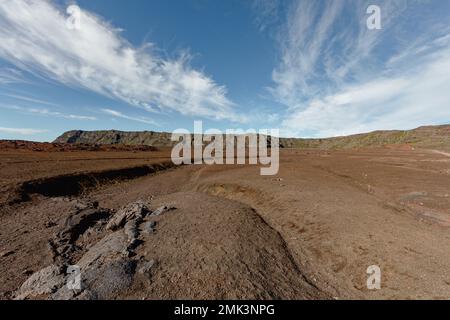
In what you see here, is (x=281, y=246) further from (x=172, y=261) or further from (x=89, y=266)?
(x=89, y=266)

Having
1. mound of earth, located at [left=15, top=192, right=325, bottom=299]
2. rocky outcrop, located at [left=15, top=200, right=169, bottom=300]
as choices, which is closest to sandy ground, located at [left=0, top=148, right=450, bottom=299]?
mound of earth, located at [left=15, top=192, right=325, bottom=299]

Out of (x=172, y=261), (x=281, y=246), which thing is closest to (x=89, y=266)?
(x=172, y=261)

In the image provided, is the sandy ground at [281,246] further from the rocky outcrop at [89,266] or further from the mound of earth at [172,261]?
the rocky outcrop at [89,266]

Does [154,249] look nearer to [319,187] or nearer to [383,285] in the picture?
[383,285]

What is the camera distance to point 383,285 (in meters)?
8.11

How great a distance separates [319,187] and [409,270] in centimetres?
1344

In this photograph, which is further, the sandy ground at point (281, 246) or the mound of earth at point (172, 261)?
the sandy ground at point (281, 246)

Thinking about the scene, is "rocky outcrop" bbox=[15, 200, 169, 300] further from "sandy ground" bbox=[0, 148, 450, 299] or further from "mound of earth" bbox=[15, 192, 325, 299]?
"sandy ground" bbox=[0, 148, 450, 299]

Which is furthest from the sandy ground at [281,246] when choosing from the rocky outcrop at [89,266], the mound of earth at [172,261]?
the rocky outcrop at [89,266]

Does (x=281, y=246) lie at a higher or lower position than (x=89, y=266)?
lower

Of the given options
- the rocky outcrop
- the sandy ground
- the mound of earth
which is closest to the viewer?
the rocky outcrop

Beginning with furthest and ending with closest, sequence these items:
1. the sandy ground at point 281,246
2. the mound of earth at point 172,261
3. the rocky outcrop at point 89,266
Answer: the sandy ground at point 281,246
the mound of earth at point 172,261
the rocky outcrop at point 89,266

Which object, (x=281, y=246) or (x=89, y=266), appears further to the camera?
(x=281, y=246)
